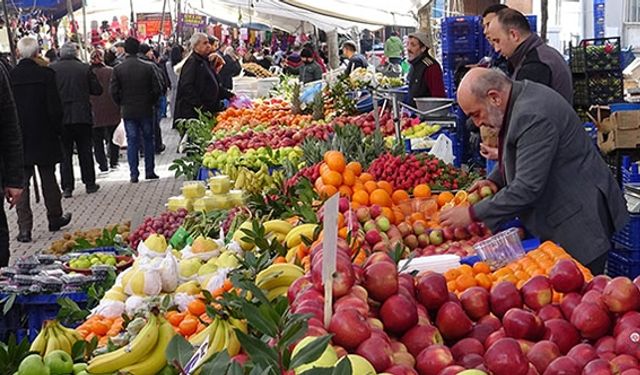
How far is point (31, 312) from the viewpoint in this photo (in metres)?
5.09

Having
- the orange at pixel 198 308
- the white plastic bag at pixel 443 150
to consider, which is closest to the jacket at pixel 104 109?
the white plastic bag at pixel 443 150

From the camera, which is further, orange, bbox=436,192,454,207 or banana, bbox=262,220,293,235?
orange, bbox=436,192,454,207

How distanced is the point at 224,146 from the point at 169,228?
3392 millimetres

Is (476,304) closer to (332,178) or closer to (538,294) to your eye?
(538,294)

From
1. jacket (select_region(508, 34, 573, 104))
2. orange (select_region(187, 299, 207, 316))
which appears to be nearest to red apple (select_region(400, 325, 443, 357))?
orange (select_region(187, 299, 207, 316))

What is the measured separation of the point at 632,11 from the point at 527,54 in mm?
23179

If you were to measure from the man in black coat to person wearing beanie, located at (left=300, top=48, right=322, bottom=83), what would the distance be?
30.0ft

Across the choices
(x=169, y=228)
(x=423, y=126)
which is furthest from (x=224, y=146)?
(x=169, y=228)

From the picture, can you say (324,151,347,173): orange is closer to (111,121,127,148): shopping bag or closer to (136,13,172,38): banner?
(111,121,127,148): shopping bag

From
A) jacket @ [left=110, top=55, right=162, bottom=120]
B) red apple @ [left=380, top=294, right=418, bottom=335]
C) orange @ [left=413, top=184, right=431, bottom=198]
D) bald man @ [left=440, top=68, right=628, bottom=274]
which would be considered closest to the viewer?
red apple @ [left=380, top=294, right=418, bottom=335]

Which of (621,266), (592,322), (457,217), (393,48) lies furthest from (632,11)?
(592,322)

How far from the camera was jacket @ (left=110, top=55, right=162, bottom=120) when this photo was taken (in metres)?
13.5

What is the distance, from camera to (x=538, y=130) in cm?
435

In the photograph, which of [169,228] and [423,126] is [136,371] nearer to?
[169,228]
